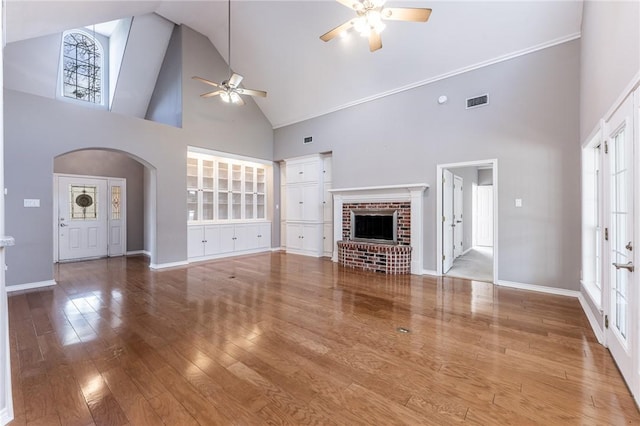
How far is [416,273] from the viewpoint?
513 centimetres

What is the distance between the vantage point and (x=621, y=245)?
2211 mm

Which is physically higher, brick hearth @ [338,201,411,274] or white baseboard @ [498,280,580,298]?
brick hearth @ [338,201,411,274]

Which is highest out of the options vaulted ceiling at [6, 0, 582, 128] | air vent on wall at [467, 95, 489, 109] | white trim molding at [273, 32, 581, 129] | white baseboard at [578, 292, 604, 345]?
A: vaulted ceiling at [6, 0, 582, 128]

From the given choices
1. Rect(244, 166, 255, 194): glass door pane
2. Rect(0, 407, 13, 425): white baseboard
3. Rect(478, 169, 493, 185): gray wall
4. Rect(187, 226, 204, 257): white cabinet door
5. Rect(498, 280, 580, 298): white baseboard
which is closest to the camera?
Rect(0, 407, 13, 425): white baseboard

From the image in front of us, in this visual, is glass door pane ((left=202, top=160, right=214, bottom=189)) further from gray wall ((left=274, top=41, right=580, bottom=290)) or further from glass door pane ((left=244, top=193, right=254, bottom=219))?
gray wall ((left=274, top=41, right=580, bottom=290))

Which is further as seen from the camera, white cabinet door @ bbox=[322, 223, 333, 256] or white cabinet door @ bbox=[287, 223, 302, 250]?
white cabinet door @ bbox=[287, 223, 302, 250]

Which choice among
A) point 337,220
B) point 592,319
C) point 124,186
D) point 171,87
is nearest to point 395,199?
point 337,220

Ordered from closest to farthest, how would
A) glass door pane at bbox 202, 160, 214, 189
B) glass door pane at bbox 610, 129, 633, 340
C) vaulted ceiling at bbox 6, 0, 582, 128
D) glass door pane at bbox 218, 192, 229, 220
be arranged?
glass door pane at bbox 610, 129, 633, 340, vaulted ceiling at bbox 6, 0, 582, 128, glass door pane at bbox 202, 160, 214, 189, glass door pane at bbox 218, 192, 229, 220

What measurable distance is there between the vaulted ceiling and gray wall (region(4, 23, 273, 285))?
844mm

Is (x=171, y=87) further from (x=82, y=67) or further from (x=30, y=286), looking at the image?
(x=30, y=286)

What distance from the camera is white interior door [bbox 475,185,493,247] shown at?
8.62 metres

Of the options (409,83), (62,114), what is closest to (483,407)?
(409,83)

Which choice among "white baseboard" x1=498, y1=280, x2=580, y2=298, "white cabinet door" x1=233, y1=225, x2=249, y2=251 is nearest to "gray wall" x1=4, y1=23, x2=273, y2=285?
"white cabinet door" x1=233, y1=225, x2=249, y2=251

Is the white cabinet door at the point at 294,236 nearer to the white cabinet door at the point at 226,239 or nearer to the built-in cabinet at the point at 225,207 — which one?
the built-in cabinet at the point at 225,207
